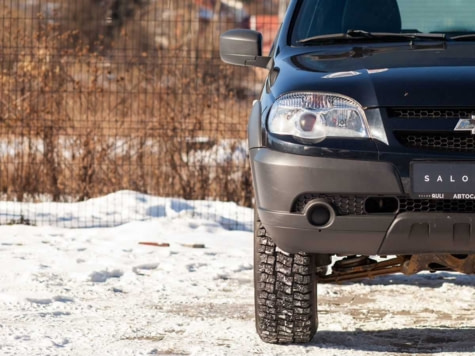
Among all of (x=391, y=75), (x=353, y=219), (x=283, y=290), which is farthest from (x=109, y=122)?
(x=353, y=219)

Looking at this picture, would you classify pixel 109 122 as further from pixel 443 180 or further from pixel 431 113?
pixel 443 180

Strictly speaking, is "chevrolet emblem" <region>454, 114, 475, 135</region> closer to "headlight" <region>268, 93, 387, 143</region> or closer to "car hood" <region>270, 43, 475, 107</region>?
"car hood" <region>270, 43, 475, 107</region>

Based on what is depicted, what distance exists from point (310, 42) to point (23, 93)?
6.61 meters

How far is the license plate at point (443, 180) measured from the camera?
4.34 meters

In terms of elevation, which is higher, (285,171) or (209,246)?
(285,171)

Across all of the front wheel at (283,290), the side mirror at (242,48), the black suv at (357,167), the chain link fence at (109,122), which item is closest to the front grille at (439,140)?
the black suv at (357,167)

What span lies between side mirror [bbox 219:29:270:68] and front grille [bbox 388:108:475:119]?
5.00 ft

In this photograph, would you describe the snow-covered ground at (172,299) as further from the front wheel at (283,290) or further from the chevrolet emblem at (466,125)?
the chevrolet emblem at (466,125)

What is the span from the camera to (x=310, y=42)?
554cm

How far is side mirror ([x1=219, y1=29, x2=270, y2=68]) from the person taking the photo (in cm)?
587

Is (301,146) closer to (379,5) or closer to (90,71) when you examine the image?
(379,5)

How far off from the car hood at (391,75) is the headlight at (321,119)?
41 millimetres

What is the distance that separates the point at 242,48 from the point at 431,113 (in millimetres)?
1639

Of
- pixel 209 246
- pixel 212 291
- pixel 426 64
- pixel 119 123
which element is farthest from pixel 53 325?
pixel 119 123
